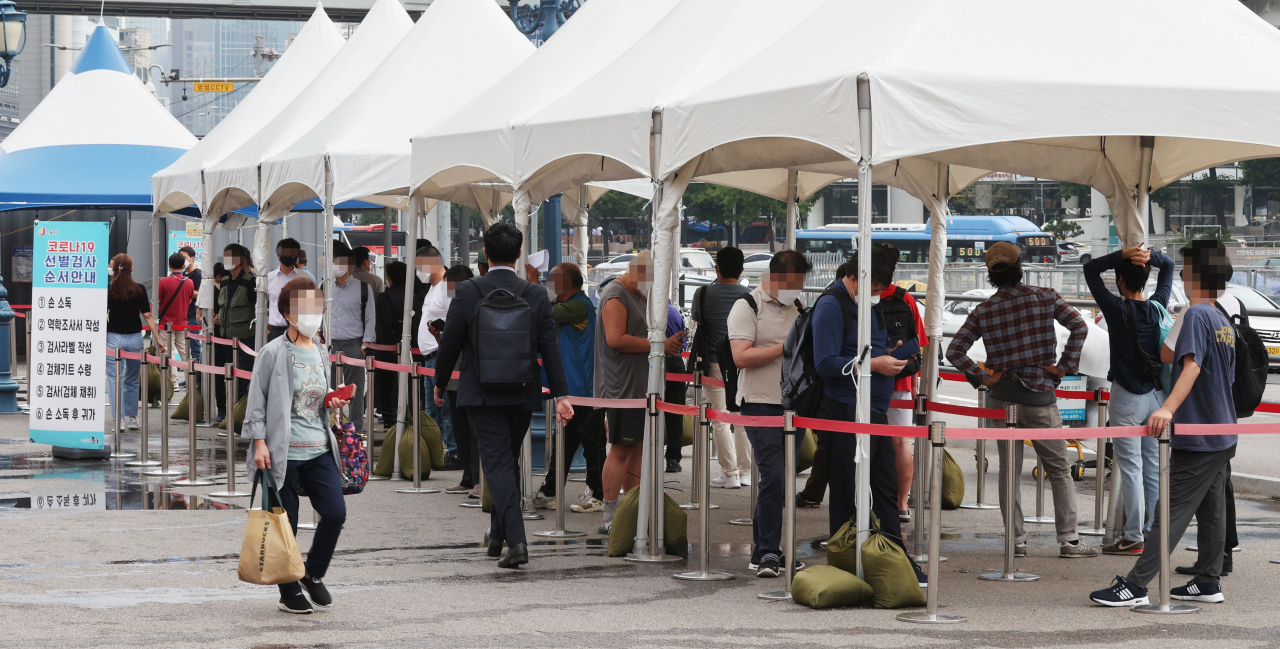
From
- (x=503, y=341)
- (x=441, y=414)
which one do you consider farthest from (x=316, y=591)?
(x=441, y=414)

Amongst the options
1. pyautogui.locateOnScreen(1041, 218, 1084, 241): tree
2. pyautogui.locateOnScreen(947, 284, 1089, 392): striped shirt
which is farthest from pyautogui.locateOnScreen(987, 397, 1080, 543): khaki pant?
pyautogui.locateOnScreen(1041, 218, 1084, 241): tree

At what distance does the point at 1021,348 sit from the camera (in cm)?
798

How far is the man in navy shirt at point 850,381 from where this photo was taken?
7.07 metres

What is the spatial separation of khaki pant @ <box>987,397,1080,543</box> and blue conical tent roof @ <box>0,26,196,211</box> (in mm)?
14208

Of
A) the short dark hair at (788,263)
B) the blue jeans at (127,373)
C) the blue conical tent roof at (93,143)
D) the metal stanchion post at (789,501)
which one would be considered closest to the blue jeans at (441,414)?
the blue jeans at (127,373)

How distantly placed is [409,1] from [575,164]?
96.9ft

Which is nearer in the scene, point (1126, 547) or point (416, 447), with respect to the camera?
point (1126, 547)

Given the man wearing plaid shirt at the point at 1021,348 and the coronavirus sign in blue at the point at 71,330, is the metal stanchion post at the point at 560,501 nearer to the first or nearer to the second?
the man wearing plaid shirt at the point at 1021,348

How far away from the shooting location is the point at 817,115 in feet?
22.6

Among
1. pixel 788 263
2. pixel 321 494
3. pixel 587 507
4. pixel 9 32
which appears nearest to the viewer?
pixel 321 494

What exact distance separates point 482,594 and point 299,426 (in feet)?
4.70

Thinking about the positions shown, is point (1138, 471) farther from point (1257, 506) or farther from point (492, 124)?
point (492, 124)

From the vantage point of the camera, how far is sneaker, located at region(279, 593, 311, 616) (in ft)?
22.3

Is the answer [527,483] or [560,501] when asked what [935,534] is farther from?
[527,483]
